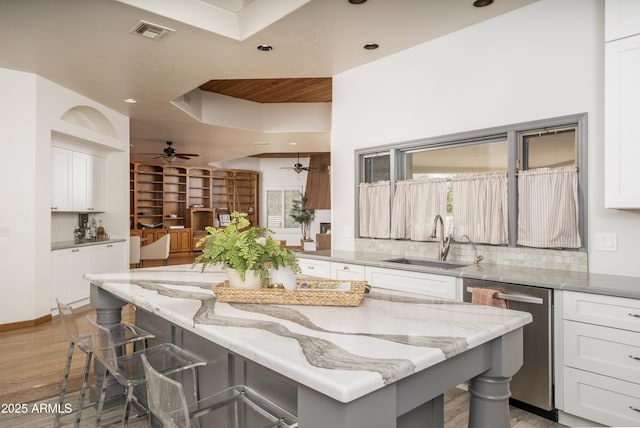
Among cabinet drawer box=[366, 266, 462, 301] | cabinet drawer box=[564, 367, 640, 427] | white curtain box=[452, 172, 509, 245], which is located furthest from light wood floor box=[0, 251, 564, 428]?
white curtain box=[452, 172, 509, 245]

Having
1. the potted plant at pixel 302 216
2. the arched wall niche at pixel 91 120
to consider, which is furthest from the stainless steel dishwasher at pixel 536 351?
the potted plant at pixel 302 216

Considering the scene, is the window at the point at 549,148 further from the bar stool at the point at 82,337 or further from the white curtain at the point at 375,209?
the bar stool at the point at 82,337

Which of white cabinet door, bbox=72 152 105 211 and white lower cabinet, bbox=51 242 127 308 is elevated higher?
white cabinet door, bbox=72 152 105 211

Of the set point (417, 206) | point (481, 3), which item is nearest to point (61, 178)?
point (417, 206)

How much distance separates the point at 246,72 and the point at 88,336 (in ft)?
10.6

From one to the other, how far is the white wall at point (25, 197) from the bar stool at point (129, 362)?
11.1ft

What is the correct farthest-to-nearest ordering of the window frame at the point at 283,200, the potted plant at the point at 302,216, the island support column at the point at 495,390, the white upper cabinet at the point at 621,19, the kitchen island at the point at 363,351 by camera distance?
the window frame at the point at 283,200, the potted plant at the point at 302,216, the white upper cabinet at the point at 621,19, the island support column at the point at 495,390, the kitchen island at the point at 363,351

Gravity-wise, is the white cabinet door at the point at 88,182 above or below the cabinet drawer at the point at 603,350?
above

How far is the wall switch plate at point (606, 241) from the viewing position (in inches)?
109

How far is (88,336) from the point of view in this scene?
98.4 inches

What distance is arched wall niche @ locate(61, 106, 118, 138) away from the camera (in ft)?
19.6

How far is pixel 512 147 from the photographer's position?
3.28 meters

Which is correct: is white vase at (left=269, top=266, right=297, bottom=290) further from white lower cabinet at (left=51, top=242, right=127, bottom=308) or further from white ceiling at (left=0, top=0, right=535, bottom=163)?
white lower cabinet at (left=51, top=242, right=127, bottom=308)

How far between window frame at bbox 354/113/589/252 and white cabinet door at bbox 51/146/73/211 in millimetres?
4467
